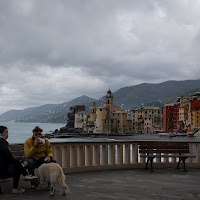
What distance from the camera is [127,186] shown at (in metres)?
7.07

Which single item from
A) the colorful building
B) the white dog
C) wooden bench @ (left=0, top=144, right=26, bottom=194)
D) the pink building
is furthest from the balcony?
the pink building

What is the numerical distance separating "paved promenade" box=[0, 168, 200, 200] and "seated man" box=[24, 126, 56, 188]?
63cm

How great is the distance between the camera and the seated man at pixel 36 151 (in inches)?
259

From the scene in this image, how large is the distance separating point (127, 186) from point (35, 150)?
2.55 metres

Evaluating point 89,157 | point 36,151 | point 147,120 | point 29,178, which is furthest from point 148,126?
point 29,178

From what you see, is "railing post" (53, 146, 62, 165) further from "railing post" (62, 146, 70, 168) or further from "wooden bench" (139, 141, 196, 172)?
"wooden bench" (139, 141, 196, 172)

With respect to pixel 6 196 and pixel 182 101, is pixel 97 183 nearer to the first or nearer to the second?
pixel 6 196

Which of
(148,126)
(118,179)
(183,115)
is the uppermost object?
(183,115)

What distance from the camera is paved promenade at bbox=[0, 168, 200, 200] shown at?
235 inches

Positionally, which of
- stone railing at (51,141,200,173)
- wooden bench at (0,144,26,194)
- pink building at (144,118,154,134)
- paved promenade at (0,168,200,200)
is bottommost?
pink building at (144,118,154,134)

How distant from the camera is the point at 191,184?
24.4ft

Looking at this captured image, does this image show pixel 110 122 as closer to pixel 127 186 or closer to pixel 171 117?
pixel 171 117

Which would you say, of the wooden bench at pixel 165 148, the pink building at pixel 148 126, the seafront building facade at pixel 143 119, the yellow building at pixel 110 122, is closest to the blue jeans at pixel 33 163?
the wooden bench at pixel 165 148

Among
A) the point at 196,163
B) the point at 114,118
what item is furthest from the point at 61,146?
the point at 114,118
